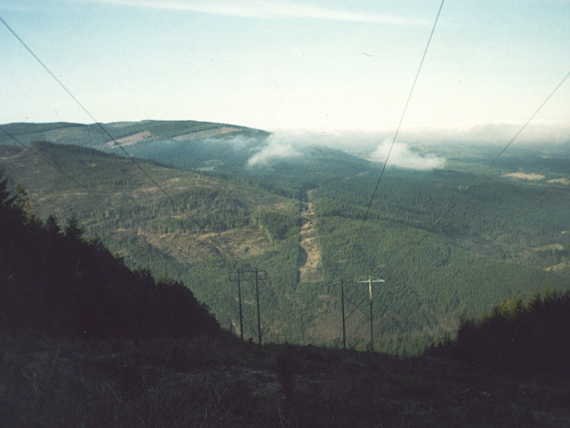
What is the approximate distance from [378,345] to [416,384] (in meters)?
141

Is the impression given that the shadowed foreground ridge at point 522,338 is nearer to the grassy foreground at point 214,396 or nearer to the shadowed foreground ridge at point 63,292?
the grassy foreground at point 214,396

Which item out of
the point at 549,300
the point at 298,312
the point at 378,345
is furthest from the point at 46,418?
the point at 298,312

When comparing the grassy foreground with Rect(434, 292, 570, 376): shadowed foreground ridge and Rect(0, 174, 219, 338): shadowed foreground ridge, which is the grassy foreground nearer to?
Rect(0, 174, 219, 338): shadowed foreground ridge

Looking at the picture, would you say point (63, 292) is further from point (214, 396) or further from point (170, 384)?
point (214, 396)

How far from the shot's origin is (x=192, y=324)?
5291 cm

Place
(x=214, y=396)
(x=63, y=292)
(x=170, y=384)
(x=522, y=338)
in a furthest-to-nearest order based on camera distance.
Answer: (x=522, y=338) < (x=63, y=292) < (x=170, y=384) < (x=214, y=396)

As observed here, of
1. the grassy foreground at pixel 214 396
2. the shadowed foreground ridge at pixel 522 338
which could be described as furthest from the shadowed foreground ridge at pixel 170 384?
the shadowed foreground ridge at pixel 522 338

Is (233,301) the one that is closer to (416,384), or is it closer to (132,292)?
(132,292)

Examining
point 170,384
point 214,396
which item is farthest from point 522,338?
point 214,396

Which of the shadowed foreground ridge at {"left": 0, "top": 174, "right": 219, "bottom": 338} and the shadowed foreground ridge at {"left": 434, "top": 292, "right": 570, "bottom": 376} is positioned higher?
the shadowed foreground ridge at {"left": 0, "top": 174, "right": 219, "bottom": 338}

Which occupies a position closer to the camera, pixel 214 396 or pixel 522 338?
pixel 214 396

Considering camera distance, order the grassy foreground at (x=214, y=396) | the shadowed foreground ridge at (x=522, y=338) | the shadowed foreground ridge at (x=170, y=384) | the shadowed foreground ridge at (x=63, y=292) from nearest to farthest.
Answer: the grassy foreground at (x=214, y=396)
the shadowed foreground ridge at (x=170, y=384)
the shadowed foreground ridge at (x=63, y=292)
the shadowed foreground ridge at (x=522, y=338)

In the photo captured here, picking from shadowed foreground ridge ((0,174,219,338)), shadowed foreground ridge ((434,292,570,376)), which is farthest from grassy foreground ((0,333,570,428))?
shadowed foreground ridge ((434,292,570,376))

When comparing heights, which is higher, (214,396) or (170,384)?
(214,396)
